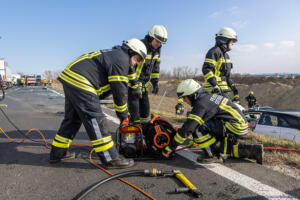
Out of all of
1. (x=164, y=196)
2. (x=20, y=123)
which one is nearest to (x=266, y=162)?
(x=164, y=196)

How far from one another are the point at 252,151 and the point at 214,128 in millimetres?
600

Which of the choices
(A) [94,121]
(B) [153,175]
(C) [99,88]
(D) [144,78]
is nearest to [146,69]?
(D) [144,78]

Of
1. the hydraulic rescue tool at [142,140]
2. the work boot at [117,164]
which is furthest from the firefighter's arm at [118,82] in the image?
the work boot at [117,164]

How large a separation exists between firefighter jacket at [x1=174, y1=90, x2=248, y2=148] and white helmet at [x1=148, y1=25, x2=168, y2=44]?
4.91 feet

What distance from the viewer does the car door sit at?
278 inches

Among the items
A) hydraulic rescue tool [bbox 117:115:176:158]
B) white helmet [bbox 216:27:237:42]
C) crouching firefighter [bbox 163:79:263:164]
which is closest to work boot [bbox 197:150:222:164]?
crouching firefighter [bbox 163:79:263:164]

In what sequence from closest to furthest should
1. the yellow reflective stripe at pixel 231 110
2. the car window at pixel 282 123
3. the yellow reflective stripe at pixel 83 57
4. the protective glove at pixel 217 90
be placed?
the yellow reflective stripe at pixel 83 57, the yellow reflective stripe at pixel 231 110, the protective glove at pixel 217 90, the car window at pixel 282 123

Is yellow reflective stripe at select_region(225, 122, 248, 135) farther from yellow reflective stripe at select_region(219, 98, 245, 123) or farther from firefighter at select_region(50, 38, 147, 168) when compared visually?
firefighter at select_region(50, 38, 147, 168)

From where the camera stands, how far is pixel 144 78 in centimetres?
472

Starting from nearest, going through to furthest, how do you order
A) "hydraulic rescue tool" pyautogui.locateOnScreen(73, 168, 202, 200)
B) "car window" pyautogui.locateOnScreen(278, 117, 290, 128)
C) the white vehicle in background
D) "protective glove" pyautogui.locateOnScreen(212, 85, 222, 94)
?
"hydraulic rescue tool" pyautogui.locateOnScreen(73, 168, 202, 200) → "protective glove" pyautogui.locateOnScreen(212, 85, 222, 94) → the white vehicle in background → "car window" pyautogui.locateOnScreen(278, 117, 290, 128)

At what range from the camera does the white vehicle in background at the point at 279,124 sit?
6.65 meters

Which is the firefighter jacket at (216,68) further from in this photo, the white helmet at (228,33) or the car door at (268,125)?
the car door at (268,125)

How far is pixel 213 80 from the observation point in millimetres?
4766

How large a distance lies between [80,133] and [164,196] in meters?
3.27
